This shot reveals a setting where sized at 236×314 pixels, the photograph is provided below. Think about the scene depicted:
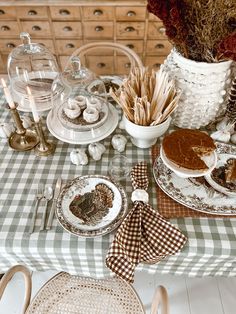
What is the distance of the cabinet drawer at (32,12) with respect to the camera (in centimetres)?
203

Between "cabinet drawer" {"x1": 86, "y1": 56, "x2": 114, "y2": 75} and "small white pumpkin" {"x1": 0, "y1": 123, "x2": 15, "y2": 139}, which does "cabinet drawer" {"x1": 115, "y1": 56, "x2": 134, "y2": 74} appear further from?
"small white pumpkin" {"x1": 0, "y1": 123, "x2": 15, "y2": 139}

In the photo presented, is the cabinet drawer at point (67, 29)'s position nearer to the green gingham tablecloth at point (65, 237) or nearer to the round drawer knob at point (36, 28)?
the round drawer knob at point (36, 28)

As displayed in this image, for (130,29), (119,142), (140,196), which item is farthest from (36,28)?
(140,196)

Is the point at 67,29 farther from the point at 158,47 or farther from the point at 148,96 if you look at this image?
the point at 148,96

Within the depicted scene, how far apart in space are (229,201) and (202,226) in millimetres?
112

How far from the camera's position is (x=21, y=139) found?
94 centimetres

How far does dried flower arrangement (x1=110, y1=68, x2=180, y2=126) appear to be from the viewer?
818mm

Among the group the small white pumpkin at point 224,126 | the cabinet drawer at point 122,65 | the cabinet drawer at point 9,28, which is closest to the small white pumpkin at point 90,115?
the small white pumpkin at point 224,126

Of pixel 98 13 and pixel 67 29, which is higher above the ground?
pixel 98 13

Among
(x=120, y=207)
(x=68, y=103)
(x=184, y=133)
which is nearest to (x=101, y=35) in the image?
(x=68, y=103)

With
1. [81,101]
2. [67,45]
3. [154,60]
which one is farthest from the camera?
[154,60]

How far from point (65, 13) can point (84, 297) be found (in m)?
1.93

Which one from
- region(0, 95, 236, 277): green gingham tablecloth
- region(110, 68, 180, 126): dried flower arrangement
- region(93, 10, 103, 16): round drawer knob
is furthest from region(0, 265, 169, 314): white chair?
region(93, 10, 103, 16): round drawer knob

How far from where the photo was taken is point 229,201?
773 millimetres
